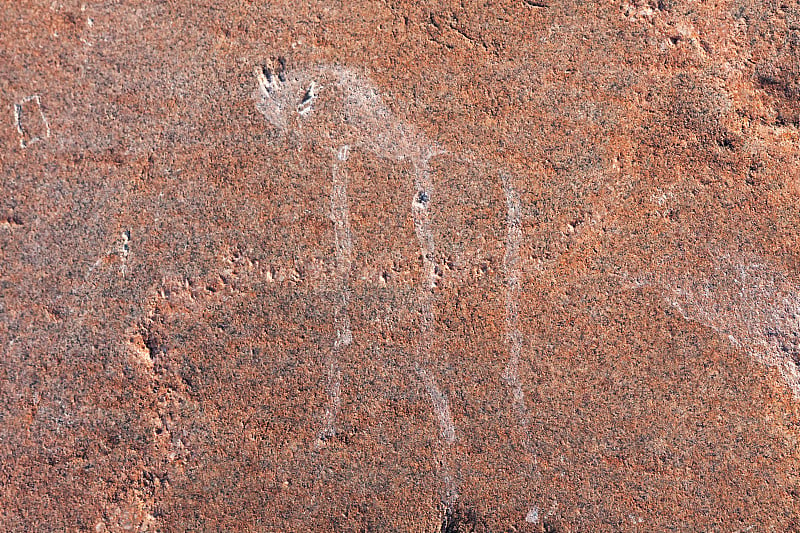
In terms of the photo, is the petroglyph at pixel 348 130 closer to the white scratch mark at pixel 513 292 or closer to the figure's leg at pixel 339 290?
the figure's leg at pixel 339 290

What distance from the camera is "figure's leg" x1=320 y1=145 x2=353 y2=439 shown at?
3.48m

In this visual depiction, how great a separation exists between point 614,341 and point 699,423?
0.71 metres

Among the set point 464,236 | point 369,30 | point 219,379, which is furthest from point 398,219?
point 219,379

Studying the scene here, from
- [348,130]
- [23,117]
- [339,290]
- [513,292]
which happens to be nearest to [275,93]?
[348,130]

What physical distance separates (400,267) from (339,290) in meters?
0.40

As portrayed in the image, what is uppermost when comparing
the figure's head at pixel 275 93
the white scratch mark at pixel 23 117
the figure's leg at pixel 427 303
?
the figure's head at pixel 275 93

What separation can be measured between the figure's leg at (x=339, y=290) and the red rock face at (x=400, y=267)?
17 millimetres

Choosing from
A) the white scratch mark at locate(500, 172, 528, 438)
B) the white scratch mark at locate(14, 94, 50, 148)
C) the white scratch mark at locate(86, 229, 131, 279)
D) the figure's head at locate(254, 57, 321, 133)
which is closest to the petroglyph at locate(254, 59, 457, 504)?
the figure's head at locate(254, 57, 321, 133)

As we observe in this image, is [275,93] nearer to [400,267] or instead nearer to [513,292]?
[400,267]

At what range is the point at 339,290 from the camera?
11.4 ft

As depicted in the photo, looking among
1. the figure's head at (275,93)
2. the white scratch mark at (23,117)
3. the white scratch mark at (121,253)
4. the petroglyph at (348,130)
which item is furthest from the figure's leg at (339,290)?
the white scratch mark at (23,117)

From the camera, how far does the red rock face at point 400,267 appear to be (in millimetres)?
3438

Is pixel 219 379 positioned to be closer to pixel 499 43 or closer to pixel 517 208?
pixel 517 208

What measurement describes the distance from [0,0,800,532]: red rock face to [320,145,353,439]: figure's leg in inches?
0.7
